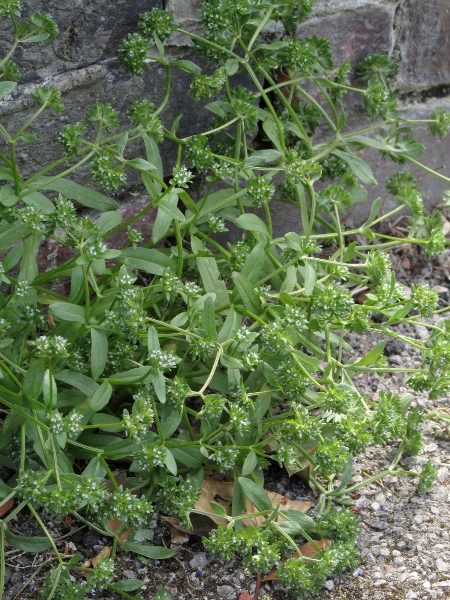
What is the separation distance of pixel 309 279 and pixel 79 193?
713 mm

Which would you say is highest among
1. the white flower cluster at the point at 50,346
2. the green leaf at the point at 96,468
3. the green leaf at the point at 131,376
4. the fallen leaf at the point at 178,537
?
the white flower cluster at the point at 50,346

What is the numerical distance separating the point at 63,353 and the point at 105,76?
1.07 m

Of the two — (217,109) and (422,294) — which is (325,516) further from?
(217,109)

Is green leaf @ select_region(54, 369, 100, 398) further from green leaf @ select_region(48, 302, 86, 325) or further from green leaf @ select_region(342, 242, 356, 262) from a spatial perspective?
green leaf @ select_region(342, 242, 356, 262)

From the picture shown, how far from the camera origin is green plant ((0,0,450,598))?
1.99 m

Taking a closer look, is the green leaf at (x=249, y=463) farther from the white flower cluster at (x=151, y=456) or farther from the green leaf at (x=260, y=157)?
the green leaf at (x=260, y=157)

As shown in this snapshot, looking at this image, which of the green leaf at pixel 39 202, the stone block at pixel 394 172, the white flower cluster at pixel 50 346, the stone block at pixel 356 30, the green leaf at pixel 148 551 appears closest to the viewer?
the white flower cluster at pixel 50 346

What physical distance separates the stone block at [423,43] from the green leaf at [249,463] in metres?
1.75

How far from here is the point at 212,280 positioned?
93.7 inches

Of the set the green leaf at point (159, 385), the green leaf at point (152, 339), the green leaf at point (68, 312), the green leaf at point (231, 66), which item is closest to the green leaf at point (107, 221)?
the green leaf at point (68, 312)

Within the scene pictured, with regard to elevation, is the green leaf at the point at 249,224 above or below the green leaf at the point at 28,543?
above

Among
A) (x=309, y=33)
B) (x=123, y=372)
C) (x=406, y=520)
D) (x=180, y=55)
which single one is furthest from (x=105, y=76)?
(x=406, y=520)

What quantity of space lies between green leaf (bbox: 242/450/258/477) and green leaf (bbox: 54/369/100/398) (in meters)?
0.42

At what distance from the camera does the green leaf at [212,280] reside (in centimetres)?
237
